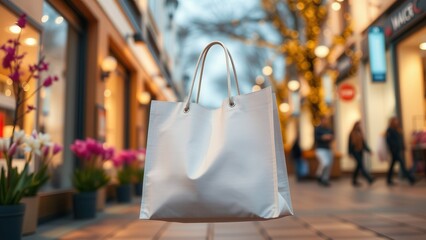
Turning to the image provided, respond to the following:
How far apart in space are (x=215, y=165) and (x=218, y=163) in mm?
18

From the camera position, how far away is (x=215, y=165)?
225 centimetres

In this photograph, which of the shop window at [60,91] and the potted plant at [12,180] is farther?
the shop window at [60,91]

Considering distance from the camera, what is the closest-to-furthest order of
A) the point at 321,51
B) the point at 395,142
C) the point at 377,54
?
the point at 395,142 → the point at 377,54 → the point at 321,51

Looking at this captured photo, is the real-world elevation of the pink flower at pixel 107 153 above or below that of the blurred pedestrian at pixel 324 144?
below

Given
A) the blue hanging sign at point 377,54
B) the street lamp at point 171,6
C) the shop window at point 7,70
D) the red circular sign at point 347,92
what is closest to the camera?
the shop window at point 7,70

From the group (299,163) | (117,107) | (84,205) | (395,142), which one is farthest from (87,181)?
(299,163)

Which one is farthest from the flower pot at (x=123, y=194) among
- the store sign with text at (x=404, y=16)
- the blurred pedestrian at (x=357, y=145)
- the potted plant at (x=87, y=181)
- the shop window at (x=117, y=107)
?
the store sign with text at (x=404, y=16)

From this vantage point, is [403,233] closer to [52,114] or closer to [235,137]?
[235,137]

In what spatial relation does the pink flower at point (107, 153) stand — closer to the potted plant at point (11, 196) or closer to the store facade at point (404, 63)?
the potted plant at point (11, 196)

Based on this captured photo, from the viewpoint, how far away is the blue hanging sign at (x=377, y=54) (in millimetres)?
10930

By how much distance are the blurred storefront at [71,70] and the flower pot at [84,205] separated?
24 centimetres

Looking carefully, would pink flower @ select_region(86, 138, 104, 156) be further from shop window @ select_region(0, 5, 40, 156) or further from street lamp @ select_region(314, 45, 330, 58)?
street lamp @ select_region(314, 45, 330, 58)

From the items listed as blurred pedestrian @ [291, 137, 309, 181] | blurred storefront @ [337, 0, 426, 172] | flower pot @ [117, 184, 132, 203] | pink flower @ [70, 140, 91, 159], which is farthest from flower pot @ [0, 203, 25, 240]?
blurred pedestrian @ [291, 137, 309, 181]

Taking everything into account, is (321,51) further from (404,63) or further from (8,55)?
(8,55)
